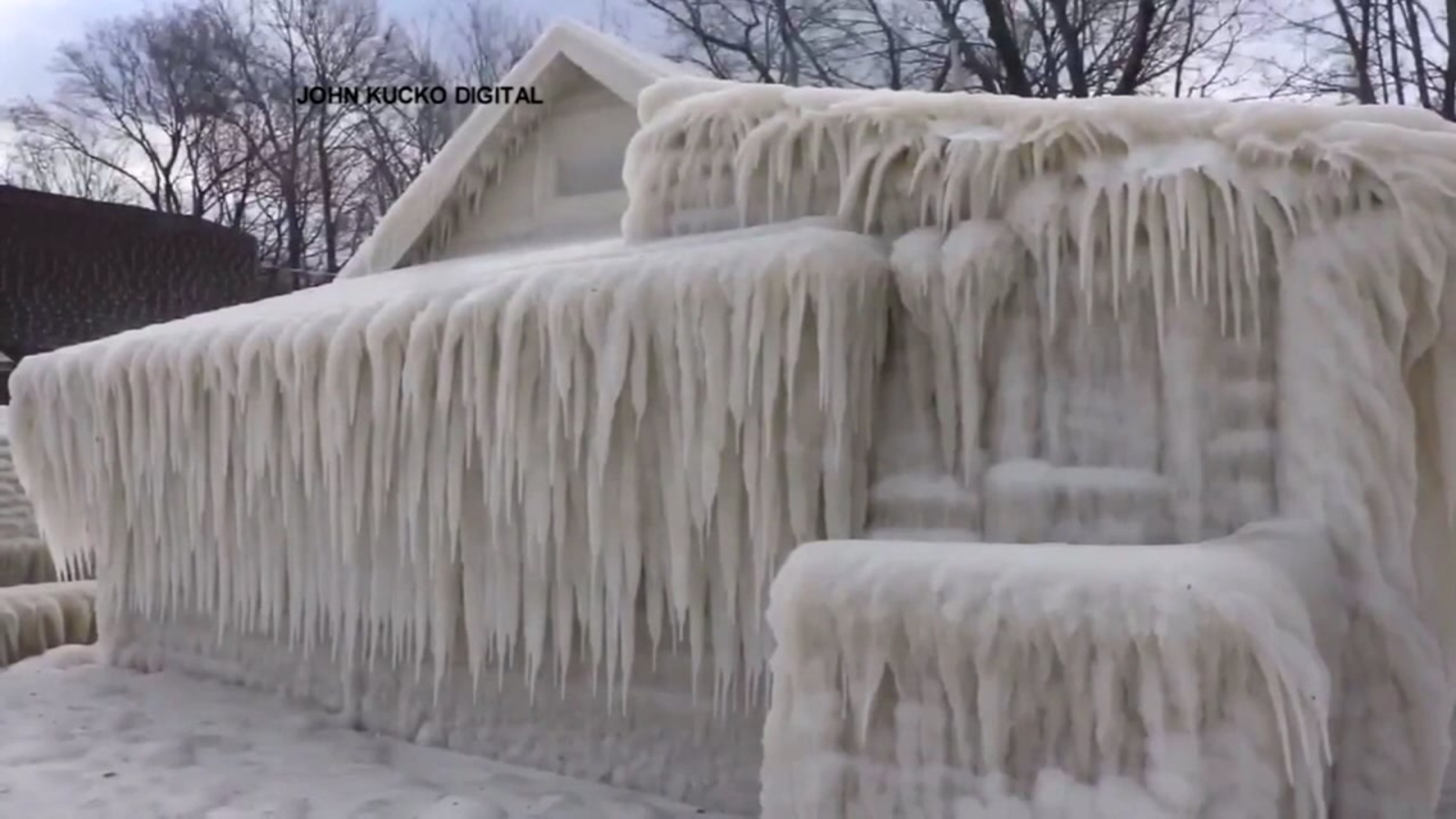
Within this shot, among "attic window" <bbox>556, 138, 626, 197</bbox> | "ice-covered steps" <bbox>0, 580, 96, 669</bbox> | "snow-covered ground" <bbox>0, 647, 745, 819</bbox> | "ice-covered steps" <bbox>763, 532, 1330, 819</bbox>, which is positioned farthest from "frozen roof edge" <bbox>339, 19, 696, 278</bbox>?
"ice-covered steps" <bbox>763, 532, 1330, 819</bbox>

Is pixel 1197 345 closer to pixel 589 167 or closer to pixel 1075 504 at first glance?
pixel 1075 504

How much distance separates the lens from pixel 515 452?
465cm

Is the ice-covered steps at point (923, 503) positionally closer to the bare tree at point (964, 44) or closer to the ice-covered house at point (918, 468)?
the ice-covered house at point (918, 468)

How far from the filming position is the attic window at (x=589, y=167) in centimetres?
785

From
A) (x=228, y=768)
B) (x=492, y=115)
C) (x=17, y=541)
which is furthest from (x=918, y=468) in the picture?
(x=17, y=541)

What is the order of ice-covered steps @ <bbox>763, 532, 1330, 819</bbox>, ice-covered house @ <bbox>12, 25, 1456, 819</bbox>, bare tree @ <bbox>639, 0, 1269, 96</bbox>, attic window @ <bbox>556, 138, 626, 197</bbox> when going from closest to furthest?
1. ice-covered steps @ <bbox>763, 532, 1330, 819</bbox>
2. ice-covered house @ <bbox>12, 25, 1456, 819</bbox>
3. attic window @ <bbox>556, 138, 626, 197</bbox>
4. bare tree @ <bbox>639, 0, 1269, 96</bbox>

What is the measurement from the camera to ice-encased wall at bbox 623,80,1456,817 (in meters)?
3.51

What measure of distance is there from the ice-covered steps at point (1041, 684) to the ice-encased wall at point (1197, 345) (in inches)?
15.6

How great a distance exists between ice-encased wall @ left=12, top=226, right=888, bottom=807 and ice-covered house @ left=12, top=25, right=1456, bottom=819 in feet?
0.06

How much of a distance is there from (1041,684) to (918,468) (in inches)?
50.8

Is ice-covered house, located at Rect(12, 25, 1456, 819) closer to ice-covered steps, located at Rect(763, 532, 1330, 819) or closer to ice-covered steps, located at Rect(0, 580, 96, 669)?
ice-covered steps, located at Rect(763, 532, 1330, 819)

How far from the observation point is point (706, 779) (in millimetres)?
4414

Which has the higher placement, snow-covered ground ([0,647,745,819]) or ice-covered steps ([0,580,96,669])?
ice-covered steps ([0,580,96,669])

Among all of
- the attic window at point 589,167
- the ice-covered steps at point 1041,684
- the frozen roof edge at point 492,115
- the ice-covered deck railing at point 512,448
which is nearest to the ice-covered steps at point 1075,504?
the ice-covered steps at point 1041,684
